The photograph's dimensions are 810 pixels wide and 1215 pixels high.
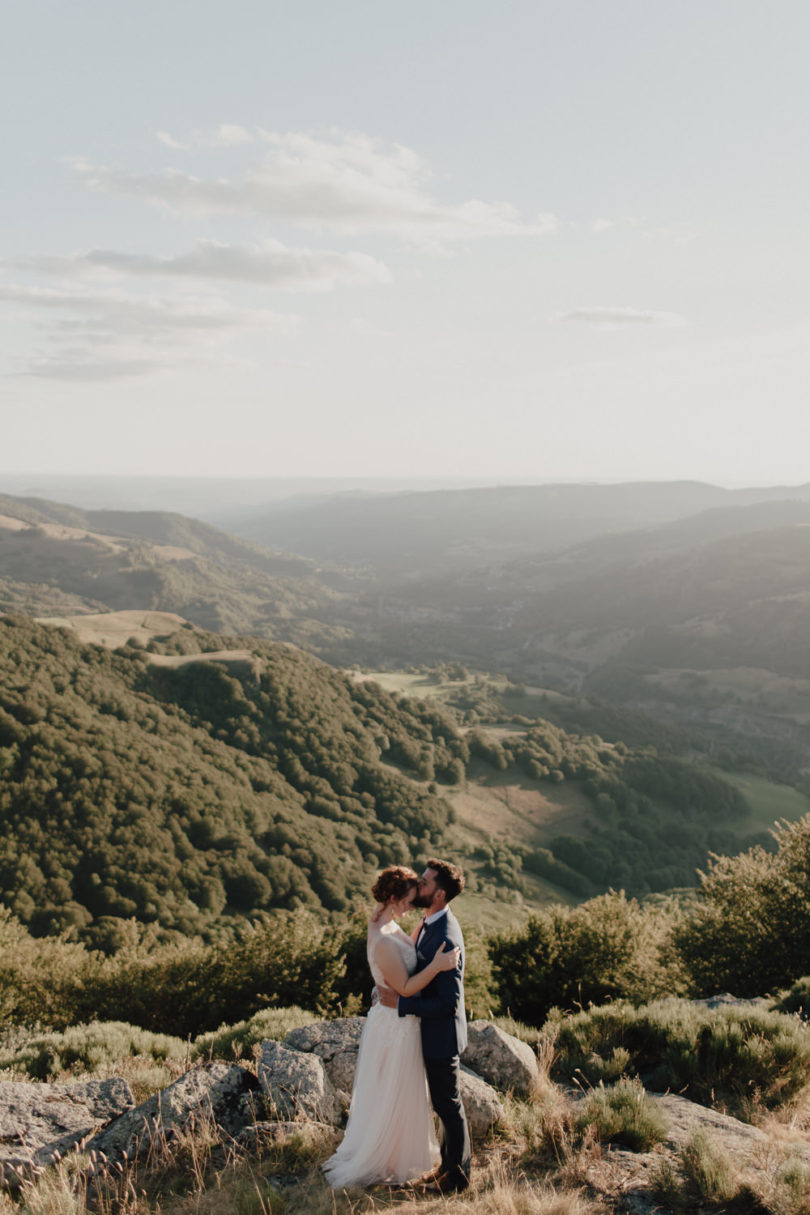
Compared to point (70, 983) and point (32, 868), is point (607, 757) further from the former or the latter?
point (70, 983)

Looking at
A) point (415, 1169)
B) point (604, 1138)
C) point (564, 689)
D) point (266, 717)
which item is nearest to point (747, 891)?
point (604, 1138)

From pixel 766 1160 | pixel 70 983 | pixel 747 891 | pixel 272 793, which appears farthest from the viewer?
pixel 272 793

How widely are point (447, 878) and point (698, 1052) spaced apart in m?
6.53

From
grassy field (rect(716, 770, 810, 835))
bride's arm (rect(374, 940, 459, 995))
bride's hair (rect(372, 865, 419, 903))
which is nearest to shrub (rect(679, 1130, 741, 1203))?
bride's arm (rect(374, 940, 459, 995))

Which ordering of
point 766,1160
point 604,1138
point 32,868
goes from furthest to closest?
point 32,868 < point 604,1138 < point 766,1160

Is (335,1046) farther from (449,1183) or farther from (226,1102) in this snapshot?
(449,1183)

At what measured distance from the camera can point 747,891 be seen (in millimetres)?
22797

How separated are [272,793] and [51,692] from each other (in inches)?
939

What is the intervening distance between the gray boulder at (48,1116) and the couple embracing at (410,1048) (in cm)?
351

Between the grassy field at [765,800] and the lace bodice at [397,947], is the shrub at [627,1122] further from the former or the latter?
the grassy field at [765,800]

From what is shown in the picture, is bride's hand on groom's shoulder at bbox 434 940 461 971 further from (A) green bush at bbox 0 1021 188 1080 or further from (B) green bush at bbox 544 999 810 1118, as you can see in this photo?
(A) green bush at bbox 0 1021 188 1080

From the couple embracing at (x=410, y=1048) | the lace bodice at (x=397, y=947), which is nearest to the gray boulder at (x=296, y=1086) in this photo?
the couple embracing at (x=410, y=1048)

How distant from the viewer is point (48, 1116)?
8.55 meters

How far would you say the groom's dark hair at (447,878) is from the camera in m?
6.82
